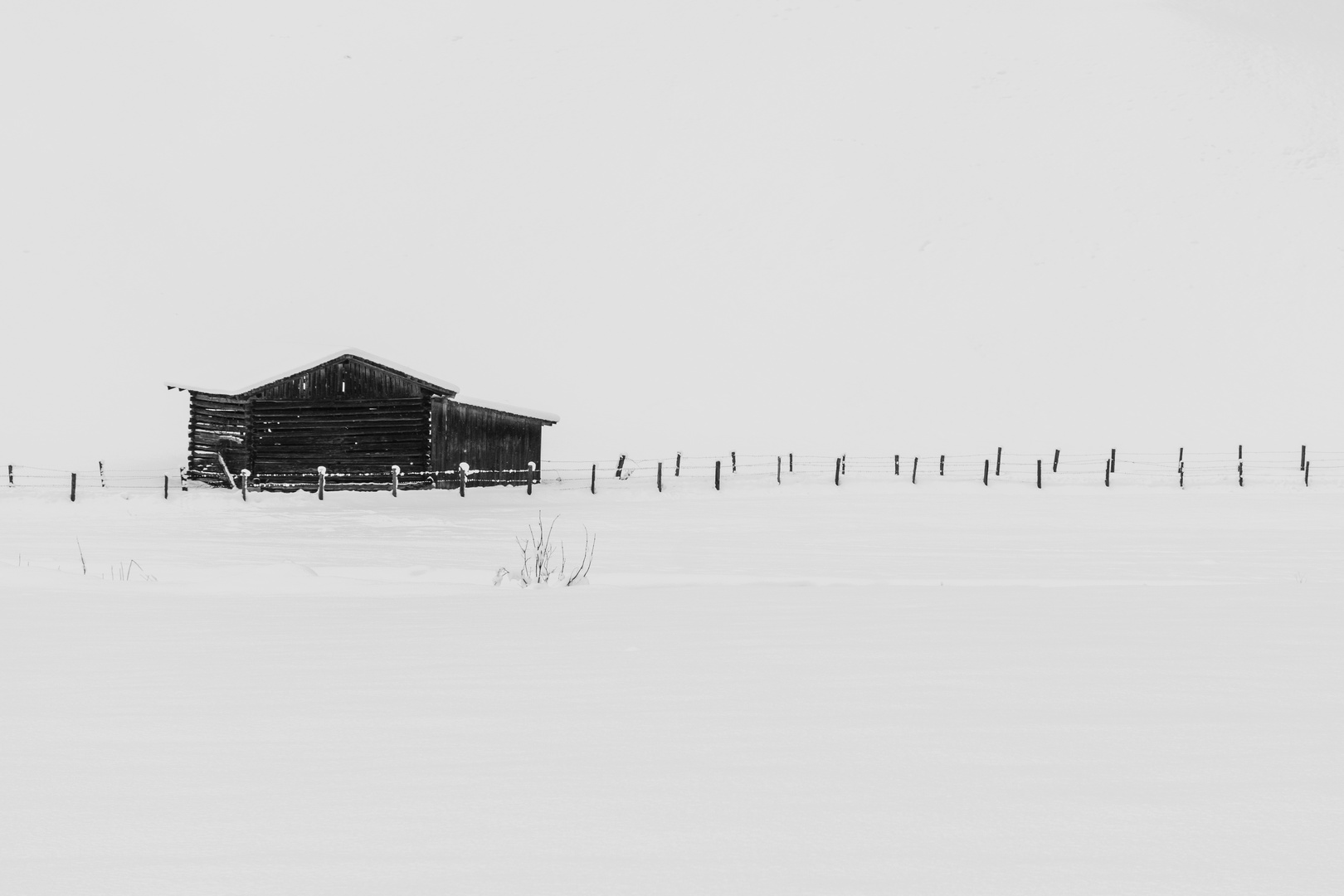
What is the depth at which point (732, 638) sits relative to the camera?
17.7 ft

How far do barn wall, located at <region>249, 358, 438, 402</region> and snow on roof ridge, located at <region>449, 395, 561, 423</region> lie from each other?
1470 millimetres

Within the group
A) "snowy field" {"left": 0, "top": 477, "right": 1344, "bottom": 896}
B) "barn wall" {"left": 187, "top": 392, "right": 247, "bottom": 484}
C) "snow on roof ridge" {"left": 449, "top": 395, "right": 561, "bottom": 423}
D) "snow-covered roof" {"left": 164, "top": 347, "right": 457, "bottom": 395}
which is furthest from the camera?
"barn wall" {"left": 187, "top": 392, "right": 247, "bottom": 484}

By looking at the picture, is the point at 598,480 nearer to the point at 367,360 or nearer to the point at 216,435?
the point at 367,360

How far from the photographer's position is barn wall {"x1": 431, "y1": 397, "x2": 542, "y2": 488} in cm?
3078

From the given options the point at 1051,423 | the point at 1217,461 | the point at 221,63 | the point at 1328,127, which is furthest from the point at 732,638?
the point at 221,63

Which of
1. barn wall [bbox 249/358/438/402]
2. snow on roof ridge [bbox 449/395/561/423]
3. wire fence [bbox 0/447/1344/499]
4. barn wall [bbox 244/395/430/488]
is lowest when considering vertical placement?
wire fence [bbox 0/447/1344/499]

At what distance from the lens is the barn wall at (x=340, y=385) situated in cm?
3061

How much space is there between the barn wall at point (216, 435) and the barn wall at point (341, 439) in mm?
495

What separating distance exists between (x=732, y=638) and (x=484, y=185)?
106 meters

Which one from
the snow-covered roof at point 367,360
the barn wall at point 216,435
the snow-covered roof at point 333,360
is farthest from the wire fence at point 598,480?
the snow-covered roof at point 333,360

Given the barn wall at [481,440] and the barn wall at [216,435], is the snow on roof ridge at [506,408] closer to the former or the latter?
the barn wall at [481,440]

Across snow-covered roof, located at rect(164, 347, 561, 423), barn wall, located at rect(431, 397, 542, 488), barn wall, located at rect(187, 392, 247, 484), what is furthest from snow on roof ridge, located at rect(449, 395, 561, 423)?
barn wall, located at rect(187, 392, 247, 484)

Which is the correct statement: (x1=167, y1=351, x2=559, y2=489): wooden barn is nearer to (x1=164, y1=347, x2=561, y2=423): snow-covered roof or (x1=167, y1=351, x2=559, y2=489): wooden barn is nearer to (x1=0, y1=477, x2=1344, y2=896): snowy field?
(x1=164, y1=347, x2=561, y2=423): snow-covered roof

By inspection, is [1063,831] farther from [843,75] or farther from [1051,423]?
[843,75]
